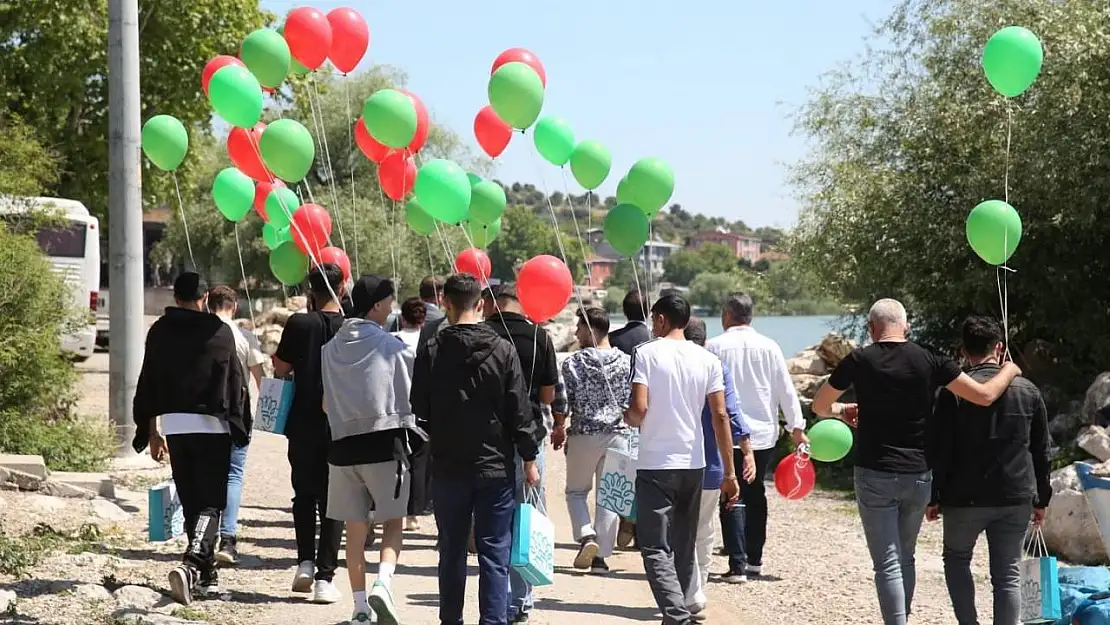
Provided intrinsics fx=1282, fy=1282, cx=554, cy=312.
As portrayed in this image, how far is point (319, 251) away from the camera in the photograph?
10.1 meters

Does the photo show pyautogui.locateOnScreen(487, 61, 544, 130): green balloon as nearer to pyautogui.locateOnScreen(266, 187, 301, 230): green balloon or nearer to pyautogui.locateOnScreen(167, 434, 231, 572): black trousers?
pyautogui.locateOnScreen(266, 187, 301, 230): green balloon

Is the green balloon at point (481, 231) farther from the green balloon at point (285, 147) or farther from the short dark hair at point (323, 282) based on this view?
the short dark hair at point (323, 282)

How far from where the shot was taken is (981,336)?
19.9ft

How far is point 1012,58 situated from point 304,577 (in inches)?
215

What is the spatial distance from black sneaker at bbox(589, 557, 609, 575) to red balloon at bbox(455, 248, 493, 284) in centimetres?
247

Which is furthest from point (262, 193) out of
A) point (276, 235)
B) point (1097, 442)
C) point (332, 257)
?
point (1097, 442)

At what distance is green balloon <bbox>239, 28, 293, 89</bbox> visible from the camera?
379 inches

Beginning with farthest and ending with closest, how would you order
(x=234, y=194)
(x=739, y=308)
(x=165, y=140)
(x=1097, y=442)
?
(x=1097, y=442) → (x=234, y=194) → (x=165, y=140) → (x=739, y=308)

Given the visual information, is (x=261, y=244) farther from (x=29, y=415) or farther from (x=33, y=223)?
(x=29, y=415)

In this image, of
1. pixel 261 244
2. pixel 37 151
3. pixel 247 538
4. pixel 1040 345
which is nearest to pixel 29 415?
pixel 247 538

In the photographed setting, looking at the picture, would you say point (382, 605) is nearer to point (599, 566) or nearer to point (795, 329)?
point (599, 566)

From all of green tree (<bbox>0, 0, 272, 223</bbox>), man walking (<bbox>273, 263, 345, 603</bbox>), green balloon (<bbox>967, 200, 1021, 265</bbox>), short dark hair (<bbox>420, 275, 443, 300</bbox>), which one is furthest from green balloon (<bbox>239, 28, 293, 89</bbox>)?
green tree (<bbox>0, 0, 272, 223</bbox>)

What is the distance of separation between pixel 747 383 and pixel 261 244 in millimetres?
31473

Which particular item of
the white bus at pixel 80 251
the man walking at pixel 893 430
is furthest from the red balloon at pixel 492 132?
the white bus at pixel 80 251
